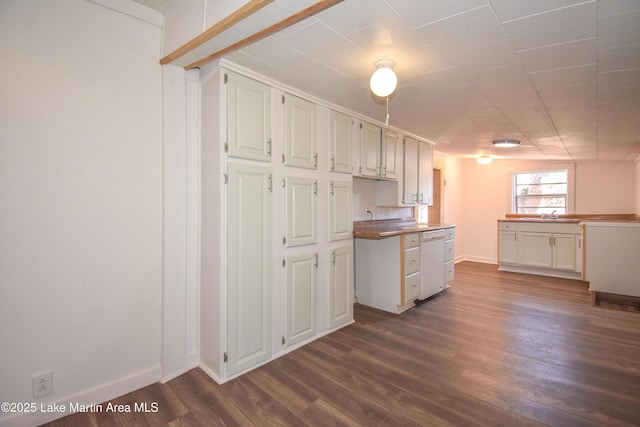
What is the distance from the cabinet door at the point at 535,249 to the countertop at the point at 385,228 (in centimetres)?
226

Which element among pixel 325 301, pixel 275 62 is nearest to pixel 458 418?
pixel 325 301

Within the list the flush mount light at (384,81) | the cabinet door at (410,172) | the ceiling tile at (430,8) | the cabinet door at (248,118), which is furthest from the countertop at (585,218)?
the cabinet door at (248,118)

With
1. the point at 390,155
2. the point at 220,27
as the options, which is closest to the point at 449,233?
the point at 390,155

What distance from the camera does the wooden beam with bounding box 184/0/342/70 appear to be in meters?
1.40

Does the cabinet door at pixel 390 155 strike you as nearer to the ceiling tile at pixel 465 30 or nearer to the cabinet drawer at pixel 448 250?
the cabinet drawer at pixel 448 250

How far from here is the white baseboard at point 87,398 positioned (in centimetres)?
170

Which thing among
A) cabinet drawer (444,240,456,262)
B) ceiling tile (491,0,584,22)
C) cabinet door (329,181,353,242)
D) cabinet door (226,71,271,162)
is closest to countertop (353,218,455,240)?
cabinet door (329,181,353,242)

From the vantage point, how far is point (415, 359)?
2.53 m

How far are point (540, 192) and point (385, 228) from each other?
399 centimetres

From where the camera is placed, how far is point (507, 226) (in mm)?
5871

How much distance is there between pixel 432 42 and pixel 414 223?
343cm

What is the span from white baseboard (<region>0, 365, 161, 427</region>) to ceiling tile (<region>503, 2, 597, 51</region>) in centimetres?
311

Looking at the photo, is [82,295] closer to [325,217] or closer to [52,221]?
[52,221]

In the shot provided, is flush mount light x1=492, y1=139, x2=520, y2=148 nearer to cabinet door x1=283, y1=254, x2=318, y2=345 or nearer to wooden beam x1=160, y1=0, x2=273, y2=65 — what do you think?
cabinet door x1=283, y1=254, x2=318, y2=345
